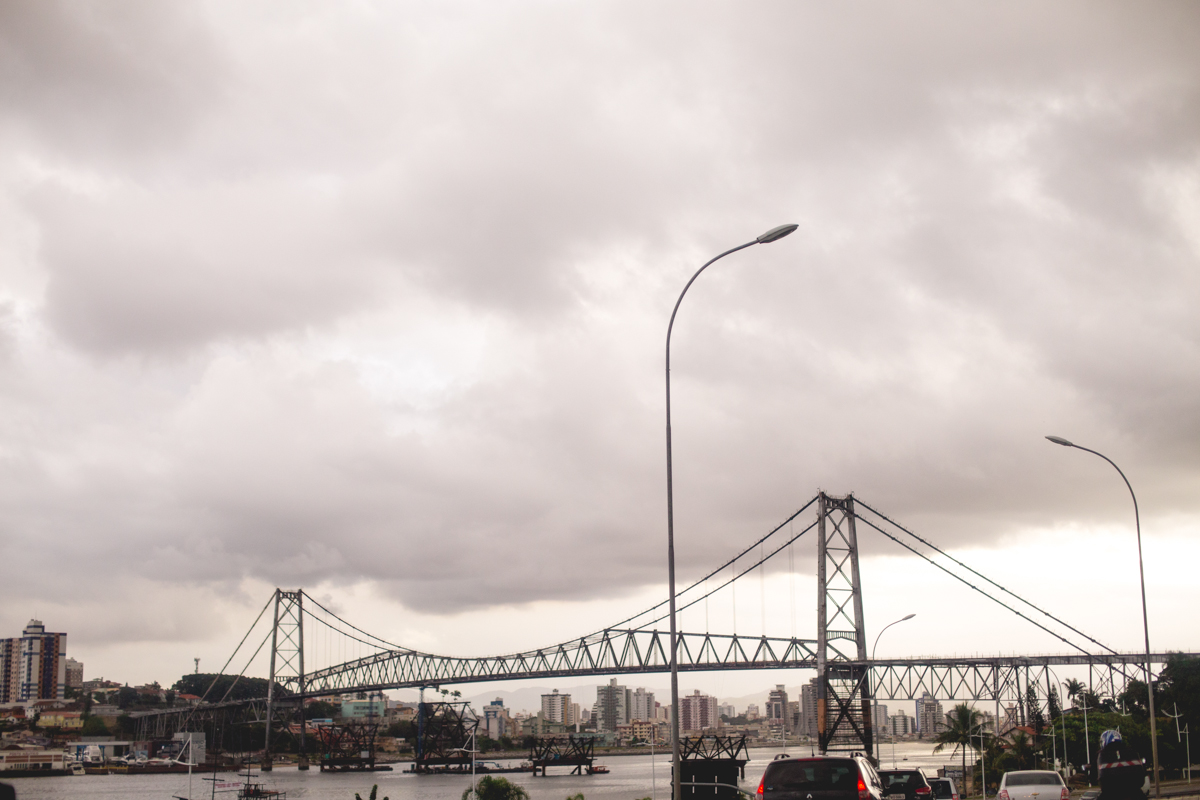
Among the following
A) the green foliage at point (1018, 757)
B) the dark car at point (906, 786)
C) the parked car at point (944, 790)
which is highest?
the dark car at point (906, 786)

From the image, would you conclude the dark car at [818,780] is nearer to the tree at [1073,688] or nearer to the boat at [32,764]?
the tree at [1073,688]

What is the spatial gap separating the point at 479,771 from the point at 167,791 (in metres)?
63.8

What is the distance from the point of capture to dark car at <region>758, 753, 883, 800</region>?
1427cm

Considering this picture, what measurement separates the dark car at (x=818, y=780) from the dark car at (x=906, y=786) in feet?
25.8

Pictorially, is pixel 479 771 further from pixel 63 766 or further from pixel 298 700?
pixel 63 766

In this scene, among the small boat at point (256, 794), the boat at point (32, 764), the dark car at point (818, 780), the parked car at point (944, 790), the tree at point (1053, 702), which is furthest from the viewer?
the boat at point (32, 764)

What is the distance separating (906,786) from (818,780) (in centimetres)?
1264

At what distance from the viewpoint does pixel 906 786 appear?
2573 centimetres

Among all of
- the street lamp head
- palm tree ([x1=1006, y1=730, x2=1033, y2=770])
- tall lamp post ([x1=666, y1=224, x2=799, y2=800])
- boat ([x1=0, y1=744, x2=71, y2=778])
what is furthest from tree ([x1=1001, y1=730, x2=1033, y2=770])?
boat ([x1=0, y1=744, x2=71, y2=778])

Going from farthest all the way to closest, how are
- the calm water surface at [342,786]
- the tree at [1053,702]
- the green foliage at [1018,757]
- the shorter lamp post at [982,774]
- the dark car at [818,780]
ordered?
the calm water surface at [342,786]
the tree at [1053,702]
the green foliage at [1018,757]
the shorter lamp post at [982,774]
the dark car at [818,780]

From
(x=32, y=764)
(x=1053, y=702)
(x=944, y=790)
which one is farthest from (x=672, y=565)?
(x=32, y=764)

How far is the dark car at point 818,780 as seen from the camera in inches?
562

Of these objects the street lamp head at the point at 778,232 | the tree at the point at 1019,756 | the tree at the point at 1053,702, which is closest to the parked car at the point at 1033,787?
the street lamp head at the point at 778,232

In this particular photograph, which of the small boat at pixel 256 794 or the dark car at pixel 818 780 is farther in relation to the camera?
the small boat at pixel 256 794
